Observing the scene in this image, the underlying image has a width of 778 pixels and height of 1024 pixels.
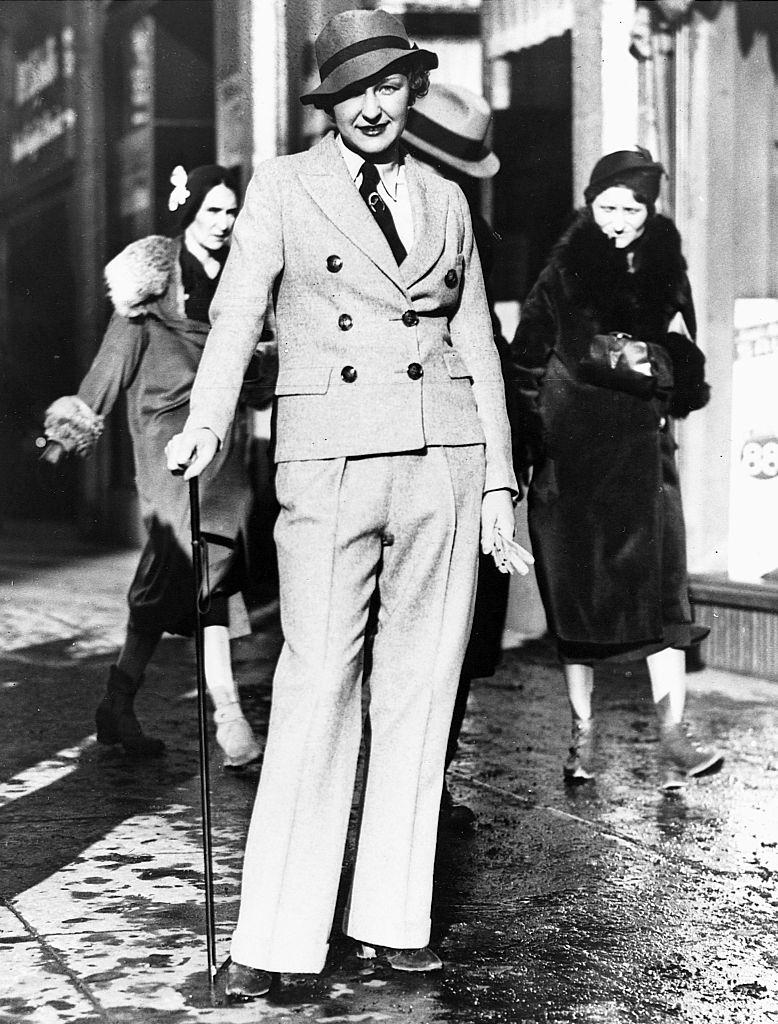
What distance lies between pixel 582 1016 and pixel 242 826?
1.63m

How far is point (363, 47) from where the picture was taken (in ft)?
11.2

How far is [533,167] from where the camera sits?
8.08 meters

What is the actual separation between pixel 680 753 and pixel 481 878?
1.34 m

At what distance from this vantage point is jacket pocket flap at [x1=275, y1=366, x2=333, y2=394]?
3.37 metres

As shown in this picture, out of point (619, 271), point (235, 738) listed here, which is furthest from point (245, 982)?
point (619, 271)

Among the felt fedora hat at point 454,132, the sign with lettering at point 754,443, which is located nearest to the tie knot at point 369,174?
the felt fedora hat at point 454,132

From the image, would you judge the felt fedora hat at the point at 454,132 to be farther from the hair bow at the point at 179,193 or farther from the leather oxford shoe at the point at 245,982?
the leather oxford shoe at the point at 245,982

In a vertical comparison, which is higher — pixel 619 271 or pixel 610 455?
pixel 619 271

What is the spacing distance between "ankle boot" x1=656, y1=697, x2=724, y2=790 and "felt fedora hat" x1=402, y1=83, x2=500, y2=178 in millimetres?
1788

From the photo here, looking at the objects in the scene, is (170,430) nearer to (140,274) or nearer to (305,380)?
(140,274)

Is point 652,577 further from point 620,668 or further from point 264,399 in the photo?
point 620,668

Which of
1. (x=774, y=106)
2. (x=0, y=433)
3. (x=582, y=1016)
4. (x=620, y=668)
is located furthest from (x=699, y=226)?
(x=0, y=433)

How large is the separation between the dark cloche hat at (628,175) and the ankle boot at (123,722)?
7.28 ft

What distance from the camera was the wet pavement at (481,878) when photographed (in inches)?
130
